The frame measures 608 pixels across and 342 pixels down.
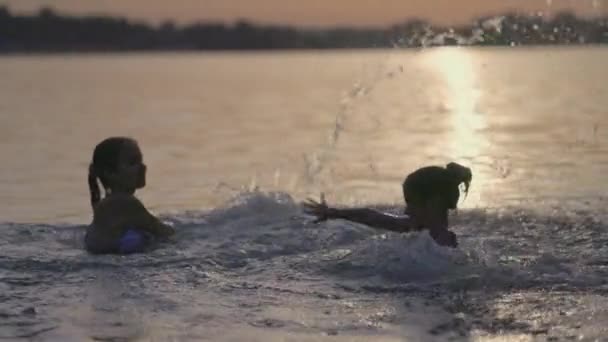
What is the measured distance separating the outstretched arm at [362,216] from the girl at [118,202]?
63.2 inches

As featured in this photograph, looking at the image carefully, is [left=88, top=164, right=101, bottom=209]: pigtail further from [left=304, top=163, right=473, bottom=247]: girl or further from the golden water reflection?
the golden water reflection

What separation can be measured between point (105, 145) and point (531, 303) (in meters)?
3.69

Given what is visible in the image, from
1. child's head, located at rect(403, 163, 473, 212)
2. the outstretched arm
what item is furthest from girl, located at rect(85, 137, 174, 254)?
child's head, located at rect(403, 163, 473, 212)

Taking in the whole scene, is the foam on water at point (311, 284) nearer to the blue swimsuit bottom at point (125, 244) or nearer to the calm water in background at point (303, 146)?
the blue swimsuit bottom at point (125, 244)

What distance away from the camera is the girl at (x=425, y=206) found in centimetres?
776

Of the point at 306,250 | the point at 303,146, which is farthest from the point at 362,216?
the point at 303,146

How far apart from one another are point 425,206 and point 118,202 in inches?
98.2

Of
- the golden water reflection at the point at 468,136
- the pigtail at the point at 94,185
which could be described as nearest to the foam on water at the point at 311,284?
the pigtail at the point at 94,185

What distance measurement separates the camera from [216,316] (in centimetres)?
655

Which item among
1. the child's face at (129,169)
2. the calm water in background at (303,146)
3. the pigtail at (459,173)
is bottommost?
the calm water in background at (303,146)

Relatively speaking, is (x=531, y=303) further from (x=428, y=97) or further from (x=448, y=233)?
(x=428, y=97)

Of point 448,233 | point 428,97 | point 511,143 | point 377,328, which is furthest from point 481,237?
point 428,97

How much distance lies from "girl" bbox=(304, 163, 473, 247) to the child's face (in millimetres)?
1665

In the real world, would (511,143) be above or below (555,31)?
below
